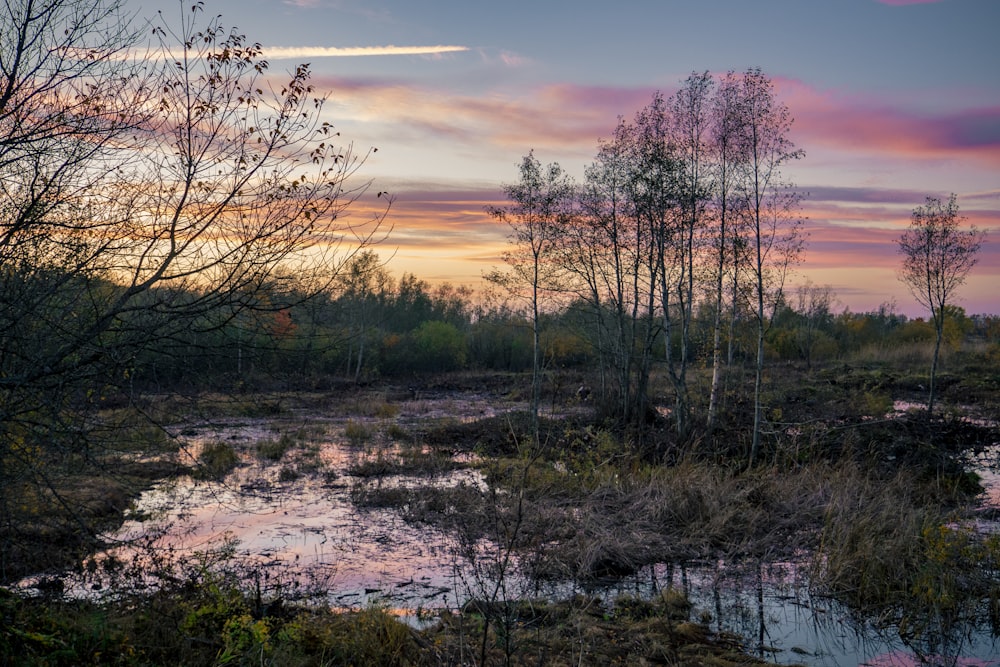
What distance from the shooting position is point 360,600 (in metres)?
7.89

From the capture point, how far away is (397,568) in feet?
30.2

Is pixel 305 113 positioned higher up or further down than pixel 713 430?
higher up

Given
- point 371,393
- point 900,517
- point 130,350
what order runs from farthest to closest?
point 371,393 → point 900,517 → point 130,350

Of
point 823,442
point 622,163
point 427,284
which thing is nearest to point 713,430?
point 823,442

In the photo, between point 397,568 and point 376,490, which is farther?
point 376,490

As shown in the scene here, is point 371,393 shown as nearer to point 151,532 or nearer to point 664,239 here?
point 664,239

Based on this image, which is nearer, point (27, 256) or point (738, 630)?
point (27, 256)

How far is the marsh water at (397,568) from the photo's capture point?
6.88 m

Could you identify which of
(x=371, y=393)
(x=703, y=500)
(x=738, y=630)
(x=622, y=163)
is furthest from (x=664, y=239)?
(x=371, y=393)

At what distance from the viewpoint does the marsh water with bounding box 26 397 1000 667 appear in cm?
688

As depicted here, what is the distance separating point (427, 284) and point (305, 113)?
220 feet

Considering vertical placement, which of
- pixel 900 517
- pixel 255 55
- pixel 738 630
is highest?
pixel 255 55

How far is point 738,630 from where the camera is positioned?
7.20 meters

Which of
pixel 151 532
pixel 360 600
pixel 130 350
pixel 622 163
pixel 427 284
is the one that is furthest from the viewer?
pixel 427 284
